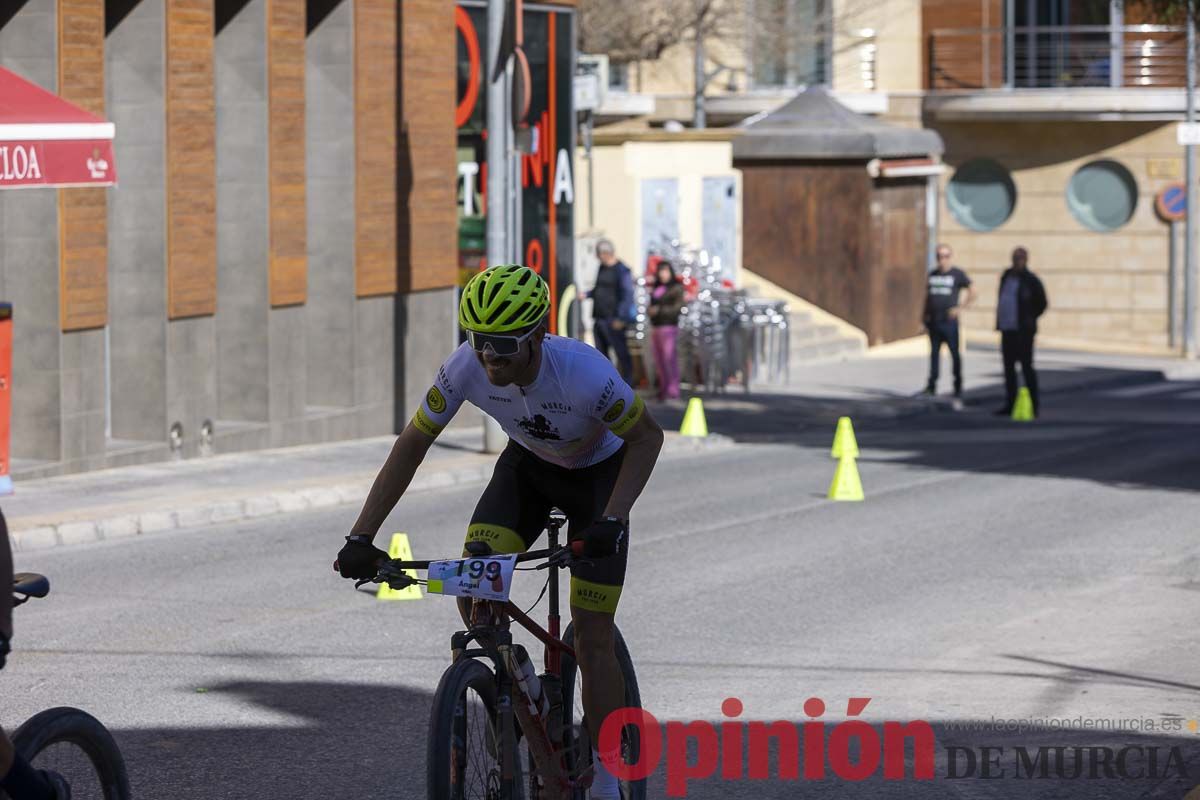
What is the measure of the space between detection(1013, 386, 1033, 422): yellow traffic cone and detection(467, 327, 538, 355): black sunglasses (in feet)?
59.0

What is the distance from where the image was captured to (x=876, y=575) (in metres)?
11.4

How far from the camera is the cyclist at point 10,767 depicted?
441 cm

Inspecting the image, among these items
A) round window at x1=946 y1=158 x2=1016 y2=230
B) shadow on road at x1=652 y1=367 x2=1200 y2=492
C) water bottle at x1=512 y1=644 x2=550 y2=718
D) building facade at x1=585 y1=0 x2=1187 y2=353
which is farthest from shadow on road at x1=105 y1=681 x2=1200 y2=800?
round window at x1=946 y1=158 x2=1016 y2=230

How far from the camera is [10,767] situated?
454 cm

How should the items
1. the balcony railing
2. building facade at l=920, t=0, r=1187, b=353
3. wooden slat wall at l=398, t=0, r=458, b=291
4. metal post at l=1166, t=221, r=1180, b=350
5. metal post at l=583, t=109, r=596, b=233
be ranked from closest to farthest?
wooden slat wall at l=398, t=0, r=458, b=291, metal post at l=583, t=109, r=596, b=233, metal post at l=1166, t=221, r=1180, b=350, building facade at l=920, t=0, r=1187, b=353, the balcony railing

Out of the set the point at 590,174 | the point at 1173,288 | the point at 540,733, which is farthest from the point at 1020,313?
the point at 540,733

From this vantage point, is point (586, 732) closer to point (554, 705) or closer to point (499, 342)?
point (554, 705)

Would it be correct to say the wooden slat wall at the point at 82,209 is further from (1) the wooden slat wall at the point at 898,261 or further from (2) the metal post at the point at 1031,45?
(2) the metal post at the point at 1031,45

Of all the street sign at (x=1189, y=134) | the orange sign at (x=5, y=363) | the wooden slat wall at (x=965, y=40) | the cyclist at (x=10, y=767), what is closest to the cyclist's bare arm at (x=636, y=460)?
the cyclist at (x=10, y=767)

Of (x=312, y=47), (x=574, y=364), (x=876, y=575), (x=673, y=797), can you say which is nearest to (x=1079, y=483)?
(x=876, y=575)

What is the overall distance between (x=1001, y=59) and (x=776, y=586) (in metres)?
30.6

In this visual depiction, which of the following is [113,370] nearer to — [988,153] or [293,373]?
[293,373]

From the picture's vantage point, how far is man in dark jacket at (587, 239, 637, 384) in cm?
2283

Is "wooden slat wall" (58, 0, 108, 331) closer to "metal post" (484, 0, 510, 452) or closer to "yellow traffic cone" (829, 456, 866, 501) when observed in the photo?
"metal post" (484, 0, 510, 452)
